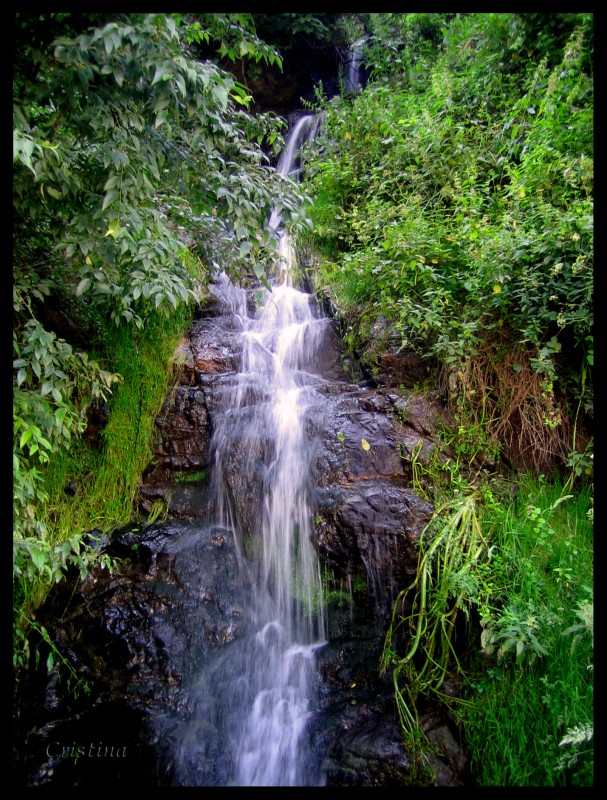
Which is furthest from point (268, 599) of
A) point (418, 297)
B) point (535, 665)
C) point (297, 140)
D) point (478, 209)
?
point (297, 140)

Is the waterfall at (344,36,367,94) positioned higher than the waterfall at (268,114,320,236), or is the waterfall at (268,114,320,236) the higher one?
the waterfall at (344,36,367,94)

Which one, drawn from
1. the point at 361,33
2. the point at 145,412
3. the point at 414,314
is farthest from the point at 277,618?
the point at 361,33

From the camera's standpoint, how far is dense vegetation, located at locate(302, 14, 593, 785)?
7.61 ft

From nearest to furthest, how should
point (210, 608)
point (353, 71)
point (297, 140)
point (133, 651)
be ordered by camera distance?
1. point (133, 651)
2. point (210, 608)
3. point (353, 71)
4. point (297, 140)

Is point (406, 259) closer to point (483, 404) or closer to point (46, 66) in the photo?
point (483, 404)

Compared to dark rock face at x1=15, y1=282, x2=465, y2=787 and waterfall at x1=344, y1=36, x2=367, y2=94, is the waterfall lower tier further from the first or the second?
waterfall at x1=344, y1=36, x2=367, y2=94

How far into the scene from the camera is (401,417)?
3.51 meters

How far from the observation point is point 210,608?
119 inches

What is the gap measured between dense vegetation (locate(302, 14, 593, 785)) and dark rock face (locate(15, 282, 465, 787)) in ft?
0.59

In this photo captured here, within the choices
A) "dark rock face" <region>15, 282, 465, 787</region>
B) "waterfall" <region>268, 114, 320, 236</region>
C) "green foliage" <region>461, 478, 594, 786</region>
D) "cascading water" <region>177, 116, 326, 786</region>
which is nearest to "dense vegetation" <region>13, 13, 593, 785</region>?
"green foliage" <region>461, 478, 594, 786</region>

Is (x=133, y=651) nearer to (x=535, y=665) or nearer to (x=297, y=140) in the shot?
(x=535, y=665)

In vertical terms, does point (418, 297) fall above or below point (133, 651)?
above

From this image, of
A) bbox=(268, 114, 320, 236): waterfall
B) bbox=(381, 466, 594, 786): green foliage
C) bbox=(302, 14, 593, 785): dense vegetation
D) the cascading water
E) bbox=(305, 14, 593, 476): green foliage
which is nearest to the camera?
bbox=(381, 466, 594, 786): green foliage

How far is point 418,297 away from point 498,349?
0.79 m
